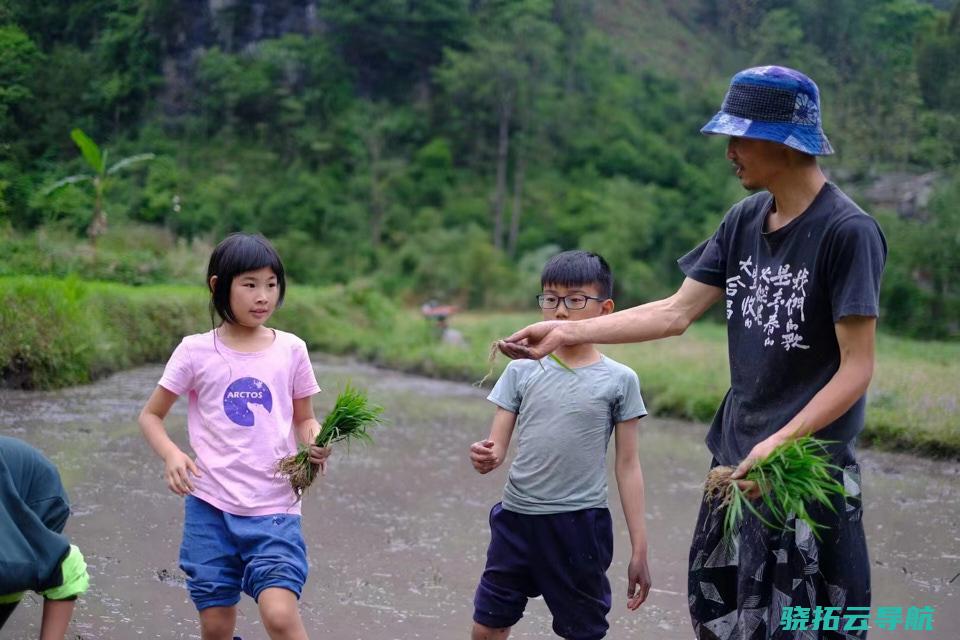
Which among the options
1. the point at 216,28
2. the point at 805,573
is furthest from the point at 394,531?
the point at 216,28

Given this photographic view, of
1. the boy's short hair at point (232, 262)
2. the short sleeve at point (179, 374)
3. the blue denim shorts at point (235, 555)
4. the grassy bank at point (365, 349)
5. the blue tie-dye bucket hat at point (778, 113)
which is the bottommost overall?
the grassy bank at point (365, 349)

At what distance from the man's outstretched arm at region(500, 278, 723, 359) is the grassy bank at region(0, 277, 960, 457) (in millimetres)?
6776

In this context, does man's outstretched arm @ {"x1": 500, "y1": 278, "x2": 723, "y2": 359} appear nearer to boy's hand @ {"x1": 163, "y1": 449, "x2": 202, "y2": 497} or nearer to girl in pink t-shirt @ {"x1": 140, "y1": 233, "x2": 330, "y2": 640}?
girl in pink t-shirt @ {"x1": 140, "y1": 233, "x2": 330, "y2": 640}

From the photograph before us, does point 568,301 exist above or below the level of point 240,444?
above

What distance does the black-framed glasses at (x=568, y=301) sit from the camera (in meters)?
3.50

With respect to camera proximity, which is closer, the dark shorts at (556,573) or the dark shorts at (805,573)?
the dark shorts at (805,573)

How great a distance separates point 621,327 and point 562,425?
21.8 inches

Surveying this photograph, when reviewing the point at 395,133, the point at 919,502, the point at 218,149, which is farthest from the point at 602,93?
the point at 919,502

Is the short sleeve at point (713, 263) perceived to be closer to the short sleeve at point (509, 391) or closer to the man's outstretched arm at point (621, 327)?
the man's outstretched arm at point (621, 327)

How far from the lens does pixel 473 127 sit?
34.8 meters

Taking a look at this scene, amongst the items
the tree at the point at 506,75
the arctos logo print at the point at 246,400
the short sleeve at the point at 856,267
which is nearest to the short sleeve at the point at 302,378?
the arctos logo print at the point at 246,400

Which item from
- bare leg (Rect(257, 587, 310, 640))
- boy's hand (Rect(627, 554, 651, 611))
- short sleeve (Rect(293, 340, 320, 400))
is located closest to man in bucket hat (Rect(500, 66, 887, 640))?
boy's hand (Rect(627, 554, 651, 611))

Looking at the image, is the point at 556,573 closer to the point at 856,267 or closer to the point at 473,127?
the point at 856,267

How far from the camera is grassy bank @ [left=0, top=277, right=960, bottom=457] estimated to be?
32.1 feet
